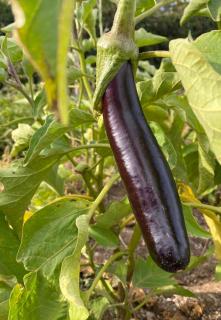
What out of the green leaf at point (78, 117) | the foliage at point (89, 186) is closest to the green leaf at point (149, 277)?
the foliage at point (89, 186)

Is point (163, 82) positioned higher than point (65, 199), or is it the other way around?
point (163, 82)

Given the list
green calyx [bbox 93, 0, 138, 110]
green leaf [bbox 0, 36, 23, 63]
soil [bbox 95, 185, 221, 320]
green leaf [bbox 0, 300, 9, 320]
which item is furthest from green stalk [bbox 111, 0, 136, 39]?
soil [bbox 95, 185, 221, 320]

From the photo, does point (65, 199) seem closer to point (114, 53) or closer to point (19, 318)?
point (19, 318)

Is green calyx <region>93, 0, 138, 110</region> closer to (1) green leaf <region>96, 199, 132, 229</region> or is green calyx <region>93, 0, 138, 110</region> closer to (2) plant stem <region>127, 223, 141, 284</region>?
(1) green leaf <region>96, 199, 132, 229</region>

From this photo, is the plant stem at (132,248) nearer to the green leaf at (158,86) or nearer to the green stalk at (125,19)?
the green leaf at (158,86)

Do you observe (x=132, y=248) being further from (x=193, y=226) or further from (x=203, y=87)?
(x=203, y=87)

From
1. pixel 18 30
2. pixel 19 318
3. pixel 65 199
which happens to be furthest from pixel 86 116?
pixel 18 30
